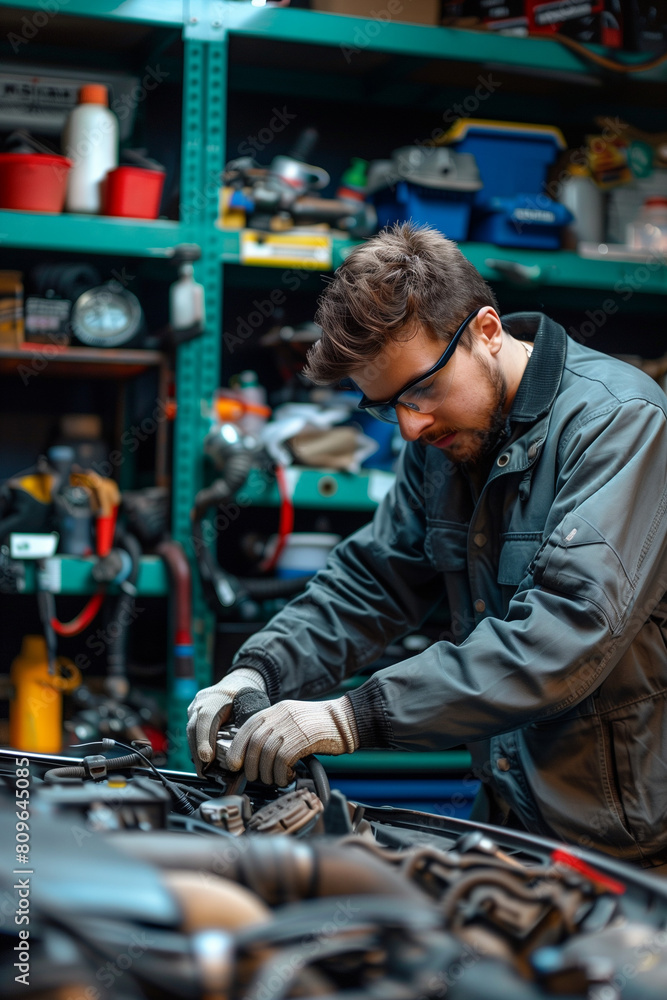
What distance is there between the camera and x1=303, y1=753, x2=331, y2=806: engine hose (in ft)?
3.41

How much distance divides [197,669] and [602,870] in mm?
1691

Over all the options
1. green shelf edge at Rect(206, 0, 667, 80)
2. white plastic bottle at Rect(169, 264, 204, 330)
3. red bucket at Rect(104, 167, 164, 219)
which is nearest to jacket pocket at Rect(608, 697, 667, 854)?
white plastic bottle at Rect(169, 264, 204, 330)

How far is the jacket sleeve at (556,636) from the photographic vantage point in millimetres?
1102

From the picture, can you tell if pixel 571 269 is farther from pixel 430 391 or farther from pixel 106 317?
pixel 430 391

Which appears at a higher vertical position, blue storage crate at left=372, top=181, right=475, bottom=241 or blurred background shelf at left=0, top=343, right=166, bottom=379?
blue storage crate at left=372, top=181, right=475, bottom=241

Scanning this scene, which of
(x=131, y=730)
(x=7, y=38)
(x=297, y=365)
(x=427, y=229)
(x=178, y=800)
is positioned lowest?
(x=131, y=730)

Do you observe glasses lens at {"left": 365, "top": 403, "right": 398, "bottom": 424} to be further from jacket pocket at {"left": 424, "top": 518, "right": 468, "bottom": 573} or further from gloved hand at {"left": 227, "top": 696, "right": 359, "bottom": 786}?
gloved hand at {"left": 227, "top": 696, "right": 359, "bottom": 786}

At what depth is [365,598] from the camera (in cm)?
158

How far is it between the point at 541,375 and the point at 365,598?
0.47 m

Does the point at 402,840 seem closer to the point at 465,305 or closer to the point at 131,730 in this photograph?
the point at 465,305

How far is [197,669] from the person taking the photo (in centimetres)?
236

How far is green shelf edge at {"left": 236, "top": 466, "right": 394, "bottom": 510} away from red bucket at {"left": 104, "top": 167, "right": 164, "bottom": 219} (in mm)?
712

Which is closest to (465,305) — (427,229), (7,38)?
(427,229)

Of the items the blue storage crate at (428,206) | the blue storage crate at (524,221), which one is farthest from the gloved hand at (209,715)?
the blue storage crate at (524,221)
